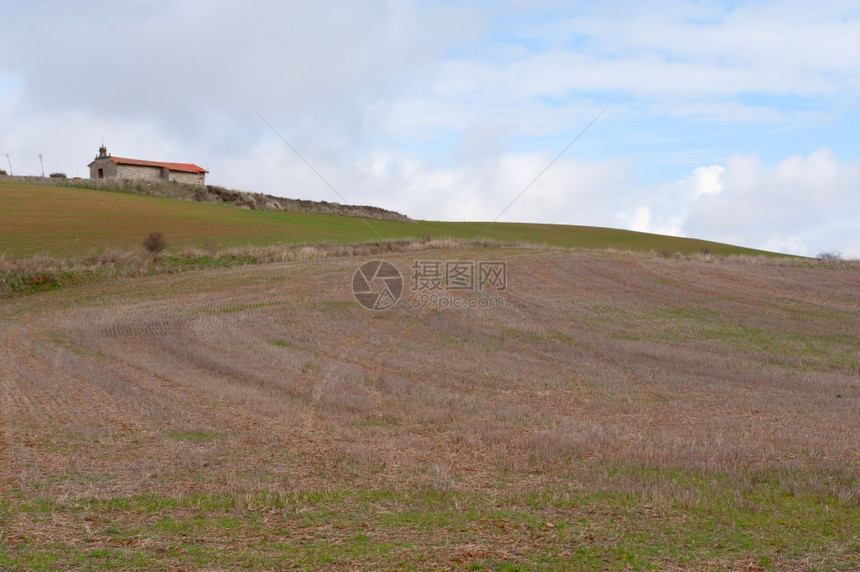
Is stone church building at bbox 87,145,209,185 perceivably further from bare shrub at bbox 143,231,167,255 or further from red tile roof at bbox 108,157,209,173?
bare shrub at bbox 143,231,167,255

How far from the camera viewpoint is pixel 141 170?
271 feet

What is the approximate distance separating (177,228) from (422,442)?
42.5 metres

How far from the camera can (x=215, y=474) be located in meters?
10.0

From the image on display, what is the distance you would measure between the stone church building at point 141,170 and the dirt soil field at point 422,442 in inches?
2257

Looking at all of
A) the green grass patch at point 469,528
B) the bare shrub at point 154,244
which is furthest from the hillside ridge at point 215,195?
the green grass patch at point 469,528

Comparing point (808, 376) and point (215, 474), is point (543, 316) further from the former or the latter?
point (215, 474)

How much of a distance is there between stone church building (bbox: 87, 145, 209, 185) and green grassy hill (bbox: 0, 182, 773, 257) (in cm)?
1569

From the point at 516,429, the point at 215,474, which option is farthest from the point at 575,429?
the point at 215,474

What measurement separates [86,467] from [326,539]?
4.39m

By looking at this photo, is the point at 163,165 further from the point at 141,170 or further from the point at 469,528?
the point at 469,528

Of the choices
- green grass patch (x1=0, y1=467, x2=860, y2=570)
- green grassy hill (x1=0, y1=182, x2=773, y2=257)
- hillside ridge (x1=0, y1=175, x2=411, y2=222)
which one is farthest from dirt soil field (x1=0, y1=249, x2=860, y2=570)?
hillside ridge (x1=0, y1=175, x2=411, y2=222)

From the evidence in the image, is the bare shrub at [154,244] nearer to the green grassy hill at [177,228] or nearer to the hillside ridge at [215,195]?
the green grassy hill at [177,228]

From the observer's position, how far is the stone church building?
81250 mm

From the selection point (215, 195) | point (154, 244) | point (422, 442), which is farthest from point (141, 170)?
point (422, 442)
